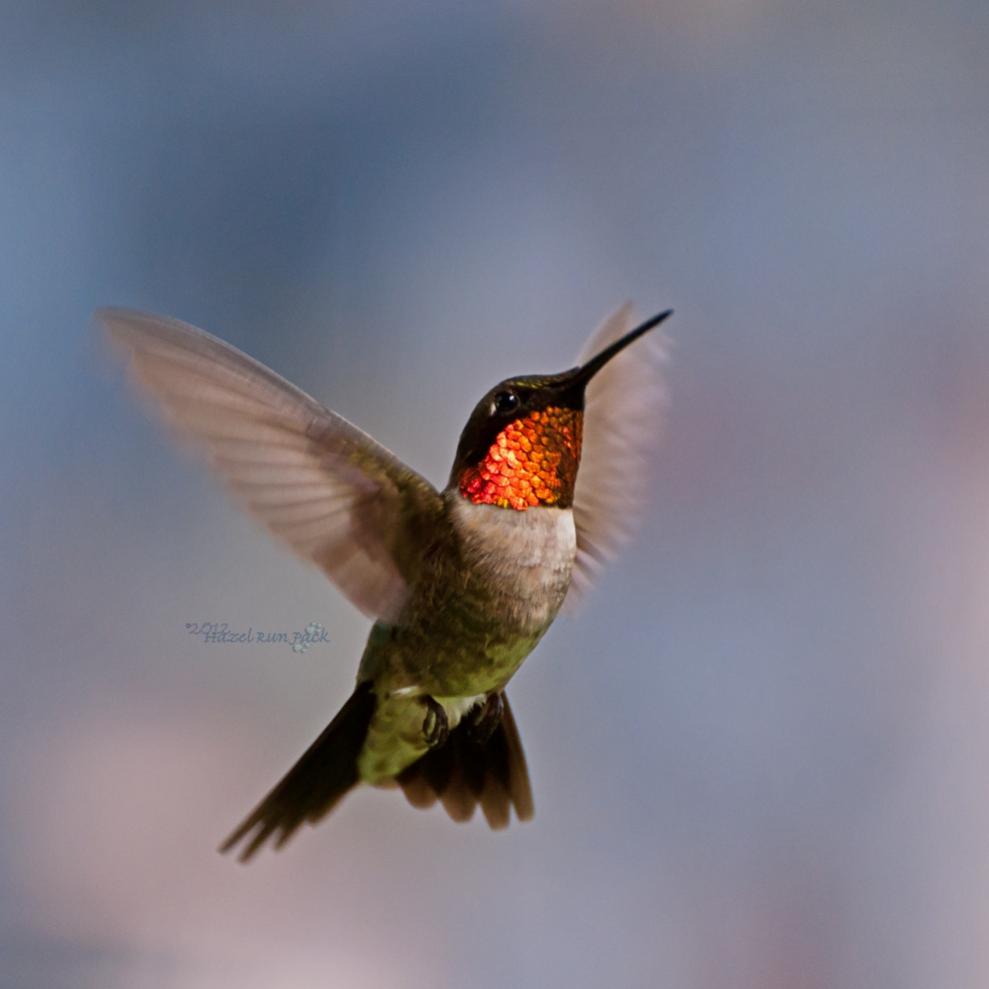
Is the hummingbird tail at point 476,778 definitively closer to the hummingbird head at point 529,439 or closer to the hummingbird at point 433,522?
the hummingbird at point 433,522

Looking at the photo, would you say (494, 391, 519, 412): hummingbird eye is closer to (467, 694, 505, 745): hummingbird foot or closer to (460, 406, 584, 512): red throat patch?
(460, 406, 584, 512): red throat patch

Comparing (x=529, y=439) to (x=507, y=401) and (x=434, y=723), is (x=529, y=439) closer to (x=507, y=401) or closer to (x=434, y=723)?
(x=507, y=401)

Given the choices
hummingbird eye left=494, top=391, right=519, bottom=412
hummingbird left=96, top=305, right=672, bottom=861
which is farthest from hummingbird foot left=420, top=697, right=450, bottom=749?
hummingbird eye left=494, top=391, right=519, bottom=412

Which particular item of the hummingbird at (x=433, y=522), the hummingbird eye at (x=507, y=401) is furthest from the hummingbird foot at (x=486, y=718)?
the hummingbird eye at (x=507, y=401)

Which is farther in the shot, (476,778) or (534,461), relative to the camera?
(476,778)

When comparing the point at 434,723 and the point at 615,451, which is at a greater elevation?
the point at 615,451

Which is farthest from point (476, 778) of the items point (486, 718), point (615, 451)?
point (615, 451)

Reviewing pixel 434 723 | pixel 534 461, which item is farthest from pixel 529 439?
pixel 434 723
